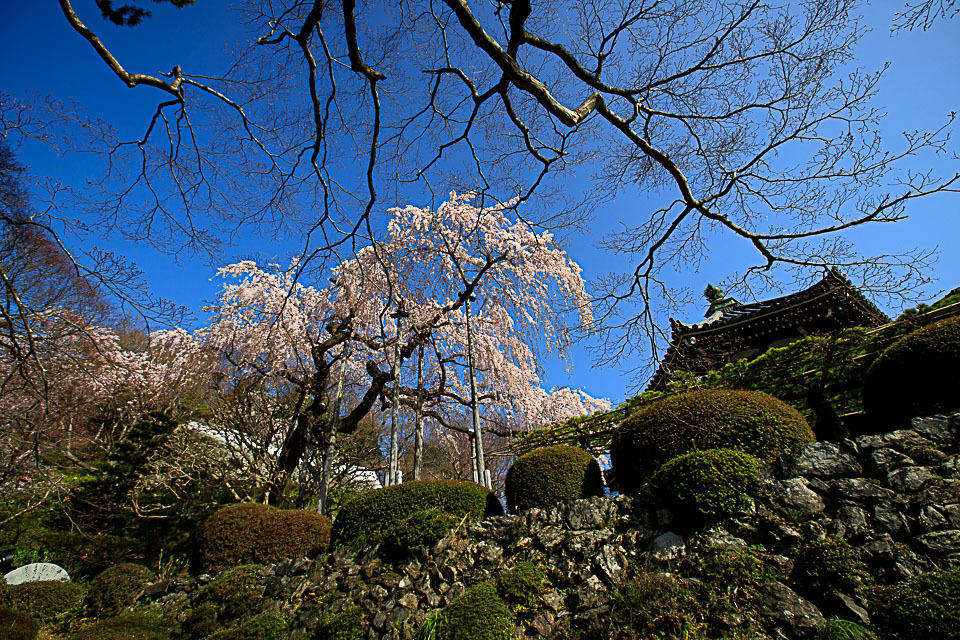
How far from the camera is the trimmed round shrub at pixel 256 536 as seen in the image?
7.19 meters

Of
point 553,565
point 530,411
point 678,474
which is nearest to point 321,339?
point 530,411

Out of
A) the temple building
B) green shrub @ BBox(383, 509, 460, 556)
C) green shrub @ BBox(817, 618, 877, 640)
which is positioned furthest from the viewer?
the temple building

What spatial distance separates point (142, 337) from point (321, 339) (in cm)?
855

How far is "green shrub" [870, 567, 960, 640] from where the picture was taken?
2.78 meters

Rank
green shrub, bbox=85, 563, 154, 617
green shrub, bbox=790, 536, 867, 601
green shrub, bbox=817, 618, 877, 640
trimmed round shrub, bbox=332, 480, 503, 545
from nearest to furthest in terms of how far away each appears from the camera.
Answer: green shrub, bbox=817, 618, 877, 640, green shrub, bbox=790, 536, 867, 601, trimmed round shrub, bbox=332, 480, 503, 545, green shrub, bbox=85, 563, 154, 617

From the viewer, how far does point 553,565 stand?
483 centimetres

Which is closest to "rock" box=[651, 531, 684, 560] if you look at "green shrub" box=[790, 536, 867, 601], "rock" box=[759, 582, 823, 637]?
"rock" box=[759, 582, 823, 637]

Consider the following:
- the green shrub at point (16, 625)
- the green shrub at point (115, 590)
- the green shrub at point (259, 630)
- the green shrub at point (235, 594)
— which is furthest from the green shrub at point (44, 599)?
the green shrub at point (259, 630)

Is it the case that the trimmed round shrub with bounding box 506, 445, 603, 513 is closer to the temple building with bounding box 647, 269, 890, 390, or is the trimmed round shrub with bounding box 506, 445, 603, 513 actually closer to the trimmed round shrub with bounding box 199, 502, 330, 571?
the temple building with bounding box 647, 269, 890, 390

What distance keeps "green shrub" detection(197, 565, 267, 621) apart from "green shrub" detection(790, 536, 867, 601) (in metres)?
6.56

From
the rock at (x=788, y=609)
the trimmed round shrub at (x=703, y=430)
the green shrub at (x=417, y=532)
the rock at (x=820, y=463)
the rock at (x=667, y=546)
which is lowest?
the rock at (x=788, y=609)

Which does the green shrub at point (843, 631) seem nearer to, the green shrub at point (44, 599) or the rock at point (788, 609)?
the rock at point (788, 609)

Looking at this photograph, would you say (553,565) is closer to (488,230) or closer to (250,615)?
(250,615)

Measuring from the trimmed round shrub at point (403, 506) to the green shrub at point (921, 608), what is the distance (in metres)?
4.52
